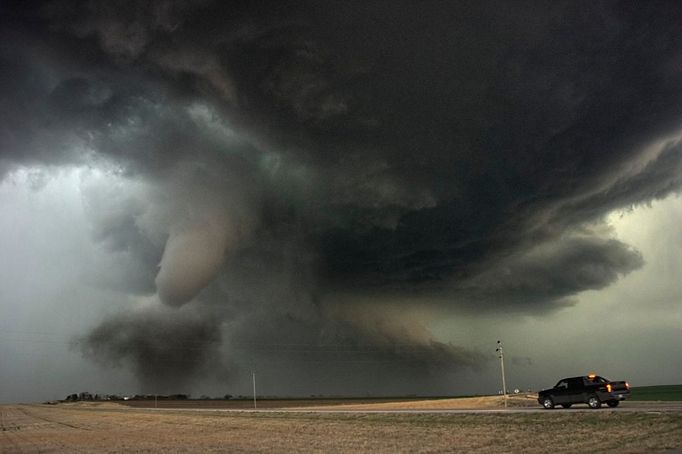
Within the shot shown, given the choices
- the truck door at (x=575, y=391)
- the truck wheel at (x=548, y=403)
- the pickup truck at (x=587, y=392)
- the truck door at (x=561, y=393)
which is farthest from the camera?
the truck wheel at (x=548, y=403)

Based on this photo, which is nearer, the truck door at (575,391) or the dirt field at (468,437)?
the dirt field at (468,437)

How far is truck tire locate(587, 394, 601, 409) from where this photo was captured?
43906mm

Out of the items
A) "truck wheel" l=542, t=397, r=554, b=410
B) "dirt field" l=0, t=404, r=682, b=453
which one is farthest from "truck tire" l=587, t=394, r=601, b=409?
"dirt field" l=0, t=404, r=682, b=453

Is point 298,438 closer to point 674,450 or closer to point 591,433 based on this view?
point 591,433

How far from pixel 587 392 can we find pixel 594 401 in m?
0.85

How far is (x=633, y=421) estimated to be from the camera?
107 feet

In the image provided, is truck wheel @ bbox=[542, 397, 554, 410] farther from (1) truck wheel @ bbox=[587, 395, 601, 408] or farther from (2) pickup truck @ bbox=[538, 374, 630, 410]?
(1) truck wheel @ bbox=[587, 395, 601, 408]

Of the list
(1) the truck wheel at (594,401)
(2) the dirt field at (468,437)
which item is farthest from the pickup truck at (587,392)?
(2) the dirt field at (468,437)

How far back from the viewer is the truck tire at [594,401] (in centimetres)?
4391

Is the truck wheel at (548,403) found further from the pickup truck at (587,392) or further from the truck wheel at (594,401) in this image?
the truck wheel at (594,401)

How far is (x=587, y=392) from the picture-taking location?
44594 millimetres

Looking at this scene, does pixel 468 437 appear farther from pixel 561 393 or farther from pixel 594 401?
pixel 561 393

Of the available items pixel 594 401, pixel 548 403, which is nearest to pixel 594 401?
pixel 594 401

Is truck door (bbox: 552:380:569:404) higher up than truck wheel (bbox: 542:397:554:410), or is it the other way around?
truck door (bbox: 552:380:569:404)
